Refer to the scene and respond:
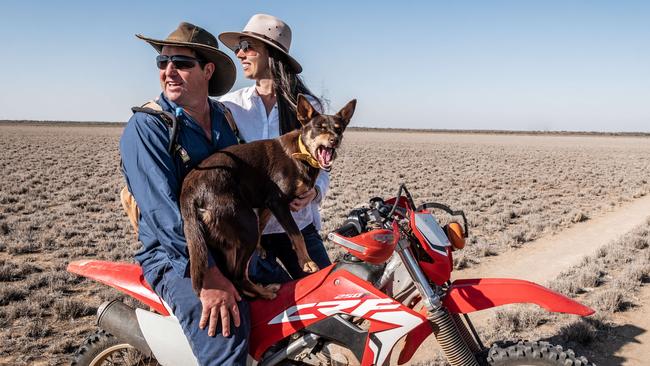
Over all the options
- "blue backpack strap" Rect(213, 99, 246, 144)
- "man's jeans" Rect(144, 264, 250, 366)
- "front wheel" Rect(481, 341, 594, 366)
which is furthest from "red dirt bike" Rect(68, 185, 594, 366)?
"blue backpack strap" Rect(213, 99, 246, 144)

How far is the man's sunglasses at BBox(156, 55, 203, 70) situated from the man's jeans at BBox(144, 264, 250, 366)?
1211mm

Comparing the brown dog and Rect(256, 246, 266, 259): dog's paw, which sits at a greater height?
the brown dog

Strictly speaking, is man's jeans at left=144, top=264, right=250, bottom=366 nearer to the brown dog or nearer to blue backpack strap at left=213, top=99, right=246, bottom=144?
the brown dog

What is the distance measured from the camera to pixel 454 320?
290 cm

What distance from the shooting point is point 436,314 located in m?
2.63

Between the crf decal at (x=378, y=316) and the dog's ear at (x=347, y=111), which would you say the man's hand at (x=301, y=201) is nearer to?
the dog's ear at (x=347, y=111)

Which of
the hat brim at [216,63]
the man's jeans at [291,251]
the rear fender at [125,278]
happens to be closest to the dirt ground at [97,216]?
the man's jeans at [291,251]

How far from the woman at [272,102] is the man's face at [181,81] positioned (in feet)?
1.98

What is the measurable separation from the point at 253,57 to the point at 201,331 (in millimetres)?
1977

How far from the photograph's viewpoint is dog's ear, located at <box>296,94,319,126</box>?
3288 millimetres

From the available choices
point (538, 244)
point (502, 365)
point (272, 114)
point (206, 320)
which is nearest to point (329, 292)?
point (206, 320)

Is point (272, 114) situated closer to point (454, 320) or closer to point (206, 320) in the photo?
point (206, 320)

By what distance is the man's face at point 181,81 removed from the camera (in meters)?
3.02

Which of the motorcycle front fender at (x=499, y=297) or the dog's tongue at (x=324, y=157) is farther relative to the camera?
the dog's tongue at (x=324, y=157)
